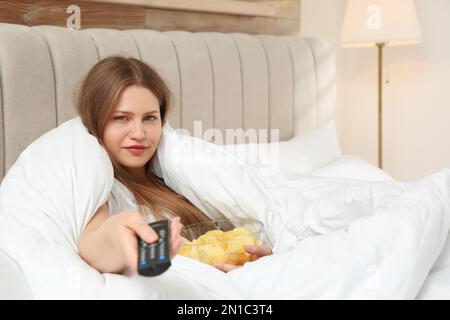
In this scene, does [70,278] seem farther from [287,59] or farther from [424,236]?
[287,59]

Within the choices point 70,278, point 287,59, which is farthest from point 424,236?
point 287,59

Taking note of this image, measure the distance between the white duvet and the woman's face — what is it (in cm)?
8

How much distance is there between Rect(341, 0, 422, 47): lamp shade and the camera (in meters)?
2.63

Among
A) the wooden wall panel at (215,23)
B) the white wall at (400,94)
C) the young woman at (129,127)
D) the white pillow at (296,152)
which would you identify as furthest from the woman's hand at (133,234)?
the white wall at (400,94)

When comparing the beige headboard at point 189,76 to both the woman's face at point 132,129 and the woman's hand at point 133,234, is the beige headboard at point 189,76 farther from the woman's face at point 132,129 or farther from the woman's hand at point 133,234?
the woman's hand at point 133,234

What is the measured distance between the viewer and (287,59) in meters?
2.48

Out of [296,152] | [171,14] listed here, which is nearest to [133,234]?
[296,152]

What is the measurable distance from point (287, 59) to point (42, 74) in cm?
112

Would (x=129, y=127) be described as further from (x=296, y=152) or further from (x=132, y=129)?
(x=296, y=152)

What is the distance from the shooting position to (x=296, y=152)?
222cm

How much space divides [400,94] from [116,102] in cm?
198

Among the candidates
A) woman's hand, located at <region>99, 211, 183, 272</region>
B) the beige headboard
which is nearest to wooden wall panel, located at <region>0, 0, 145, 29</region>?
the beige headboard

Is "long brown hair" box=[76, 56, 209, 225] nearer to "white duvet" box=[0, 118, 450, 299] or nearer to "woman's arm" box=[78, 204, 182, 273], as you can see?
"white duvet" box=[0, 118, 450, 299]

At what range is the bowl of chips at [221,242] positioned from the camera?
48.5 inches
